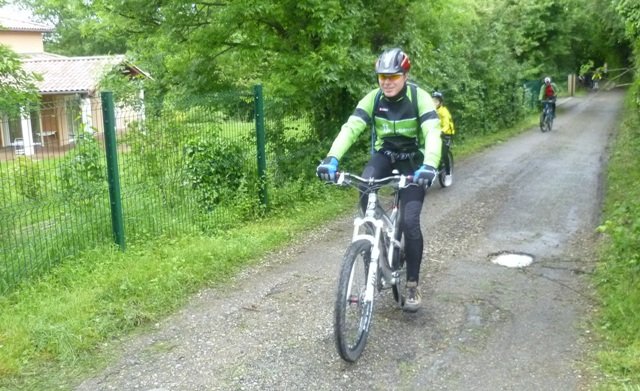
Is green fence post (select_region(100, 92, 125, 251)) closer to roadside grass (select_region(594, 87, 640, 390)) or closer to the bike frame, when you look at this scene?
the bike frame

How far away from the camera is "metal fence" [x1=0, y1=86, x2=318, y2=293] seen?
5.96 m

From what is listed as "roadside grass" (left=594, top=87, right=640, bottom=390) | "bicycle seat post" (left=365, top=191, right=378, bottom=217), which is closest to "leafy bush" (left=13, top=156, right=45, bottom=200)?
"bicycle seat post" (left=365, top=191, right=378, bottom=217)

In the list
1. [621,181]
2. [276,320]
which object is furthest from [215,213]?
[621,181]

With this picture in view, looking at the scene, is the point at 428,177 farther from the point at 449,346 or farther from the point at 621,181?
the point at 621,181

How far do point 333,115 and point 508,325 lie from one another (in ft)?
22.6

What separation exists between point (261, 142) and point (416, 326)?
4.45 metres

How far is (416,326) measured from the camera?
5266 mm

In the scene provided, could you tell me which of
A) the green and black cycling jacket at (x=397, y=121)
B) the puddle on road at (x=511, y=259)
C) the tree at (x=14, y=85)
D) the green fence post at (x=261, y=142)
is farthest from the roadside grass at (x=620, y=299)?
the tree at (x=14, y=85)

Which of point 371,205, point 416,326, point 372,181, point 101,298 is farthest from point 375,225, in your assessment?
point 101,298

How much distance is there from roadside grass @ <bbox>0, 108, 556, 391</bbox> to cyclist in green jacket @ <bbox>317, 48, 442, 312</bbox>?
212cm

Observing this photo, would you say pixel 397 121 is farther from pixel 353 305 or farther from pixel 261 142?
pixel 261 142

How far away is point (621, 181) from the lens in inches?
430

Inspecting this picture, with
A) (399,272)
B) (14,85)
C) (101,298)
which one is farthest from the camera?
(14,85)

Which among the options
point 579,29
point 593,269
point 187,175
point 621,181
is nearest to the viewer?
point 593,269
